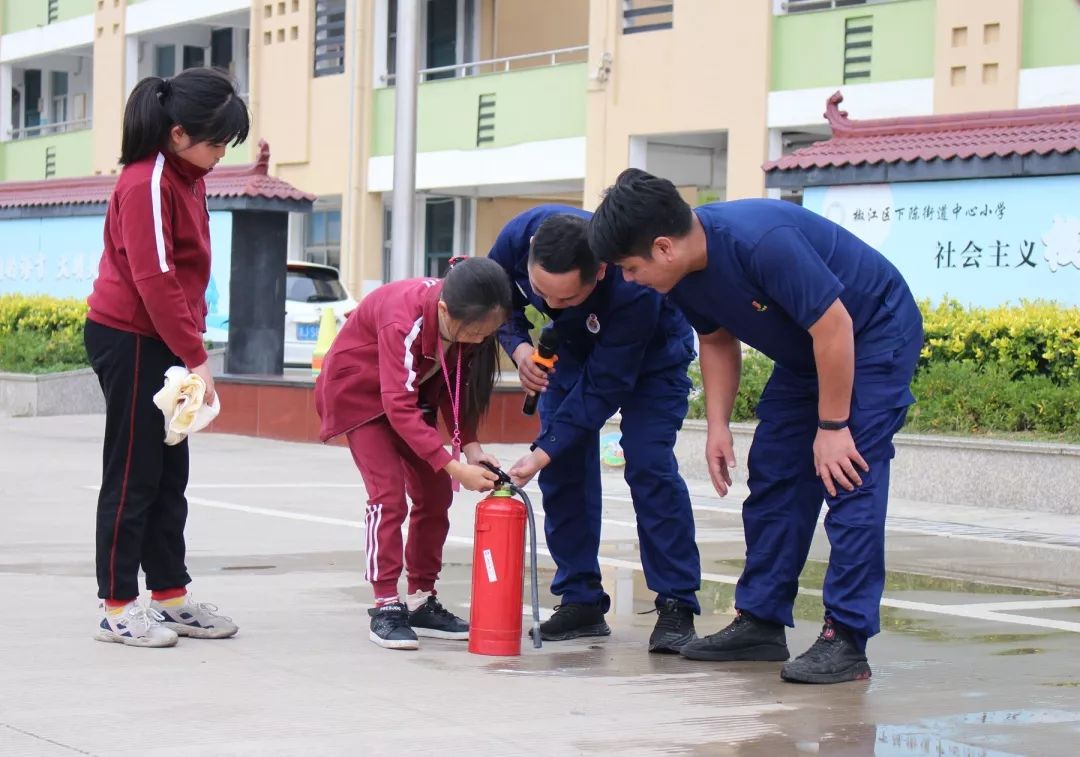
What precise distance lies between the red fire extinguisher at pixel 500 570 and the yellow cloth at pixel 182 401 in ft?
3.20

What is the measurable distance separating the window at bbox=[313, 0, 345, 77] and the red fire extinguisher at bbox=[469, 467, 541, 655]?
22.6 metres

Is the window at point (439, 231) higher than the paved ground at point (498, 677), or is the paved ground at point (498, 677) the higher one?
the window at point (439, 231)

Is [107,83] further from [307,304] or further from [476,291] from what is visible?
[476,291]

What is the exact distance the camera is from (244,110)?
5852 millimetres

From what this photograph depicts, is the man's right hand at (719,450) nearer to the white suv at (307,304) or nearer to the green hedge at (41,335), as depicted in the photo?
the green hedge at (41,335)

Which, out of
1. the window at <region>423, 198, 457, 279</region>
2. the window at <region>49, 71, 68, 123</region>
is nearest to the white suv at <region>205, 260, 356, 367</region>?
the window at <region>423, 198, 457, 279</region>

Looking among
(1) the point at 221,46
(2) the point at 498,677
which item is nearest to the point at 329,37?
(1) the point at 221,46

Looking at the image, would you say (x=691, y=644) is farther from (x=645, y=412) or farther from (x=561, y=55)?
(x=561, y=55)

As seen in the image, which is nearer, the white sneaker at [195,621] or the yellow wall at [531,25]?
the white sneaker at [195,621]

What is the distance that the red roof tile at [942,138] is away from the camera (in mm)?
13445

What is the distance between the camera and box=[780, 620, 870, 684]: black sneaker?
539 cm

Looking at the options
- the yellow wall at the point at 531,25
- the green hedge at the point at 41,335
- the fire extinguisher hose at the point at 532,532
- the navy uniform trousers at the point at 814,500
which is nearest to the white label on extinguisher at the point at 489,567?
the fire extinguisher hose at the point at 532,532

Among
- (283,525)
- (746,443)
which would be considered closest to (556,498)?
(283,525)

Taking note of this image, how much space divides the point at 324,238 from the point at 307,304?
26.4ft
